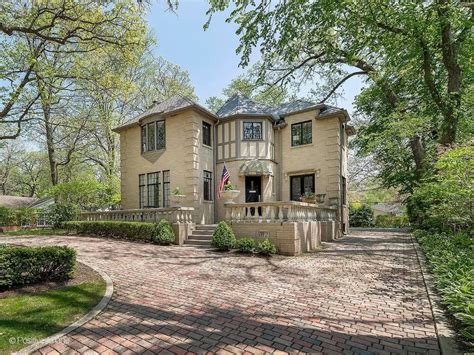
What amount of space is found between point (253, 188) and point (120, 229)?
739 cm

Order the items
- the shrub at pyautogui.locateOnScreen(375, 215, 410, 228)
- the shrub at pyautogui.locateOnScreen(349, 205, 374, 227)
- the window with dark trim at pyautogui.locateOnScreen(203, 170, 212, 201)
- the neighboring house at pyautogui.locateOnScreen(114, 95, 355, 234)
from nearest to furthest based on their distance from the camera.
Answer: the neighboring house at pyautogui.locateOnScreen(114, 95, 355, 234) → the window with dark trim at pyautogui.locateOnScreen(203, 170, 212, 201) → the shrub at pyautogui.locateOnScreen(349, 205, 374, 227) → the shrub at pyautogui.locateOnScreen(375, 215, 410, 228)

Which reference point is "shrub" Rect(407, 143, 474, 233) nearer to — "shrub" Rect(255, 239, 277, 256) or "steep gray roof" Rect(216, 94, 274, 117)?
"shrub" Rect(255, 239, 277, 256)

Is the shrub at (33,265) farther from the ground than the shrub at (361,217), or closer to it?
farther from the ground

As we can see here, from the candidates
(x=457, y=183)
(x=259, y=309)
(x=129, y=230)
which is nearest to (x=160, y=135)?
(x=129, y=230)

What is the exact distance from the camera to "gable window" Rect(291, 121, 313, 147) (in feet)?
54.1

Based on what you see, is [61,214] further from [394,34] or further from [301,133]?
[394,34]

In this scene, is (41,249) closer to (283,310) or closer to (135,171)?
(283,310)

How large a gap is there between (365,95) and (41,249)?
2020 cm

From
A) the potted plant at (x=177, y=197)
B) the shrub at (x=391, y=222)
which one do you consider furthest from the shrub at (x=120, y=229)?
the shrub at (x=391, y=222)

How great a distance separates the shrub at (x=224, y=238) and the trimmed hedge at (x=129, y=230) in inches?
97.3

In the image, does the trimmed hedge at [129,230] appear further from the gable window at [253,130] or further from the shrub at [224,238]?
the gable window at [253,130]

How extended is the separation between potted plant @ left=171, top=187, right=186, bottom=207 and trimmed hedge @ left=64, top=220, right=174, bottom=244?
2.14 m

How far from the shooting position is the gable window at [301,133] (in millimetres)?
16483

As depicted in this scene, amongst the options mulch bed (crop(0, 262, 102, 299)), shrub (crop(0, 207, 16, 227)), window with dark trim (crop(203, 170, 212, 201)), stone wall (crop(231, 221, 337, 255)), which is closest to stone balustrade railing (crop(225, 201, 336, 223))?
stone wall (crop(231, 221, 337, 255))
